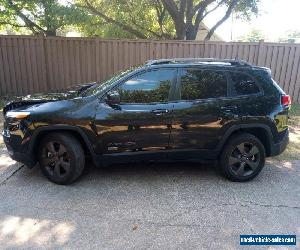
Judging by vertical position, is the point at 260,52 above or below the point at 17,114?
above

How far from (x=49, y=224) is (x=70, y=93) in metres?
2.03

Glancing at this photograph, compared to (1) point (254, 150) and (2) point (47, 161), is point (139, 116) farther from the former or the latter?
(1) point (254, 150)

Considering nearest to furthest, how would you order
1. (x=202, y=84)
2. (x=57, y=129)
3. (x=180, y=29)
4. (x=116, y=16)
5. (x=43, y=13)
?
(x=57, y=129) < (x=202, y=84) < (x=43, y=13) < (x=180, y=29) < (x=116, y=16)

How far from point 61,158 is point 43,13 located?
256 inches

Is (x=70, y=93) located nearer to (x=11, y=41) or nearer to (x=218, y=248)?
(x=218, y=248)

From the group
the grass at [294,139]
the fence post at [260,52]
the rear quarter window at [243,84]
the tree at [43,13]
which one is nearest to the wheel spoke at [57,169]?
the rear quarter window at [243,84]

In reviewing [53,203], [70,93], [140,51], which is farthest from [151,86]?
[140,51]

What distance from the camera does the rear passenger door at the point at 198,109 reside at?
423cm

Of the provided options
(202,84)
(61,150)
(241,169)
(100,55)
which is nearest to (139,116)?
(202,84)

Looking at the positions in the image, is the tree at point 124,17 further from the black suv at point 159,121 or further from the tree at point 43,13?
the black suv at point 159,121

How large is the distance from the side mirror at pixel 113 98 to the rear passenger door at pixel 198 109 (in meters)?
0.79

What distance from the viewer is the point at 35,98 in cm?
447

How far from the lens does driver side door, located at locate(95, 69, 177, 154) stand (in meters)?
4.11

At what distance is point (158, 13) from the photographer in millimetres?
13336
